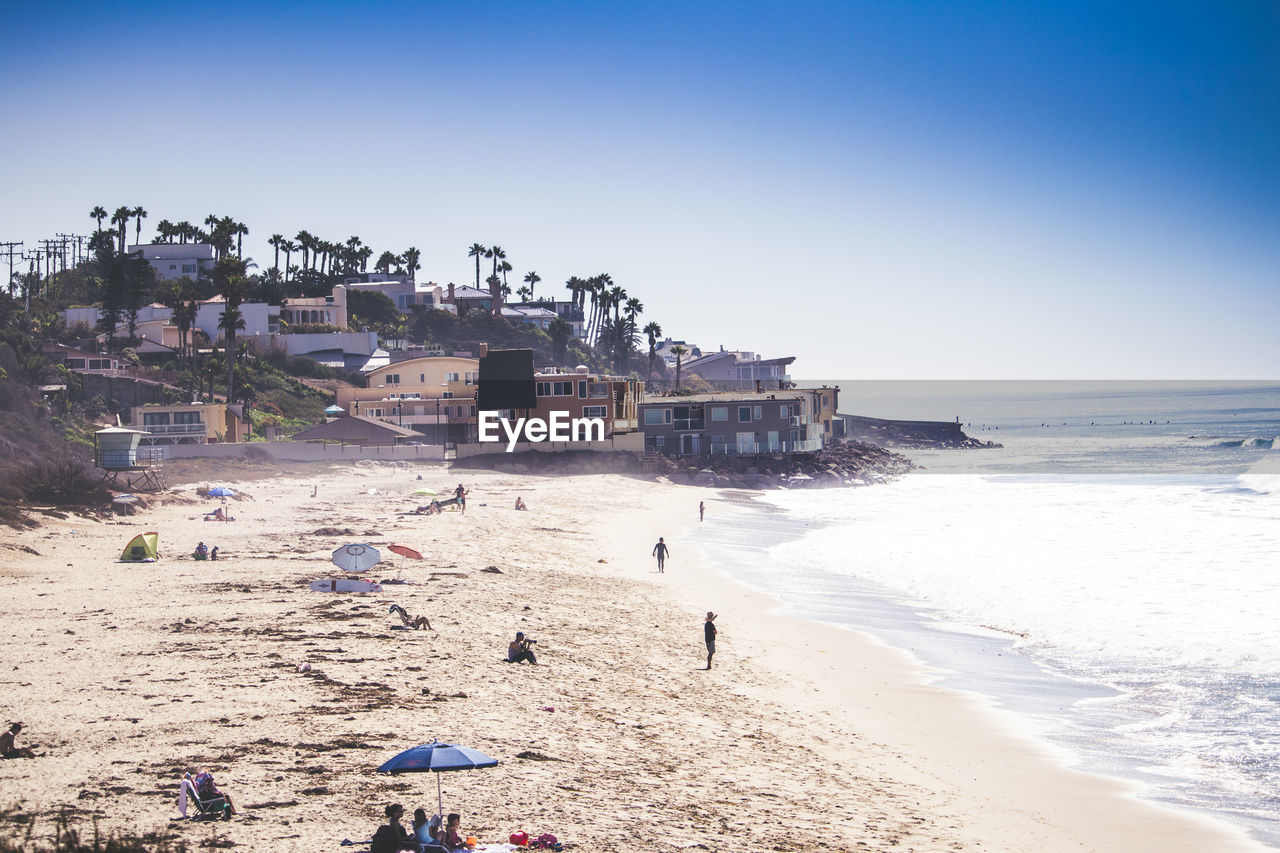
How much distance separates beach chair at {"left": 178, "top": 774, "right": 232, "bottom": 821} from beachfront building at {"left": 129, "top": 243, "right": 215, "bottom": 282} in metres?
112

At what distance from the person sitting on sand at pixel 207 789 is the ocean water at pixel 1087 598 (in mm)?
13442

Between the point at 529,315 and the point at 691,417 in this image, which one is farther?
the point at 529,315

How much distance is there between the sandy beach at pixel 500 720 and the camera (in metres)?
11.9

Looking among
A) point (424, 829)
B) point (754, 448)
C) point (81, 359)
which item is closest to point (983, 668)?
point (424, 829)

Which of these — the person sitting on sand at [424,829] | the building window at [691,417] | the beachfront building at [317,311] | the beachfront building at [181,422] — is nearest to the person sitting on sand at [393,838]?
the person sitting on sand at [424,829]

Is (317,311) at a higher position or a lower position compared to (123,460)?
higher

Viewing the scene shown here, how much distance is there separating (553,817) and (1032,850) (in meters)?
6.33

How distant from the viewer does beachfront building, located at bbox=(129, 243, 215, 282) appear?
112 metres

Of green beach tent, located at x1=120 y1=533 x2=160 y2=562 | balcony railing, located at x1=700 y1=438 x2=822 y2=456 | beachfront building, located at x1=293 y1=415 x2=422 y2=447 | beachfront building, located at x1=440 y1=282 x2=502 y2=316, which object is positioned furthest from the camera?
beachfront building, located at x1=440 y1=282 x2=502 y2=316

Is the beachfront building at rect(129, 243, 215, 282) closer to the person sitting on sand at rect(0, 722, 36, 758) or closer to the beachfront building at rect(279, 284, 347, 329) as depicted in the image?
the beachfront building at rect(279, 284, 347, 329)

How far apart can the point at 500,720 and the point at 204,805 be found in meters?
5.29

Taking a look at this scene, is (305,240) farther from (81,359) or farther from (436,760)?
(436,760)

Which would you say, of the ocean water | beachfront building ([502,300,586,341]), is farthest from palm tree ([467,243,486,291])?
the ocean water

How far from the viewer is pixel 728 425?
75562 millimetres
